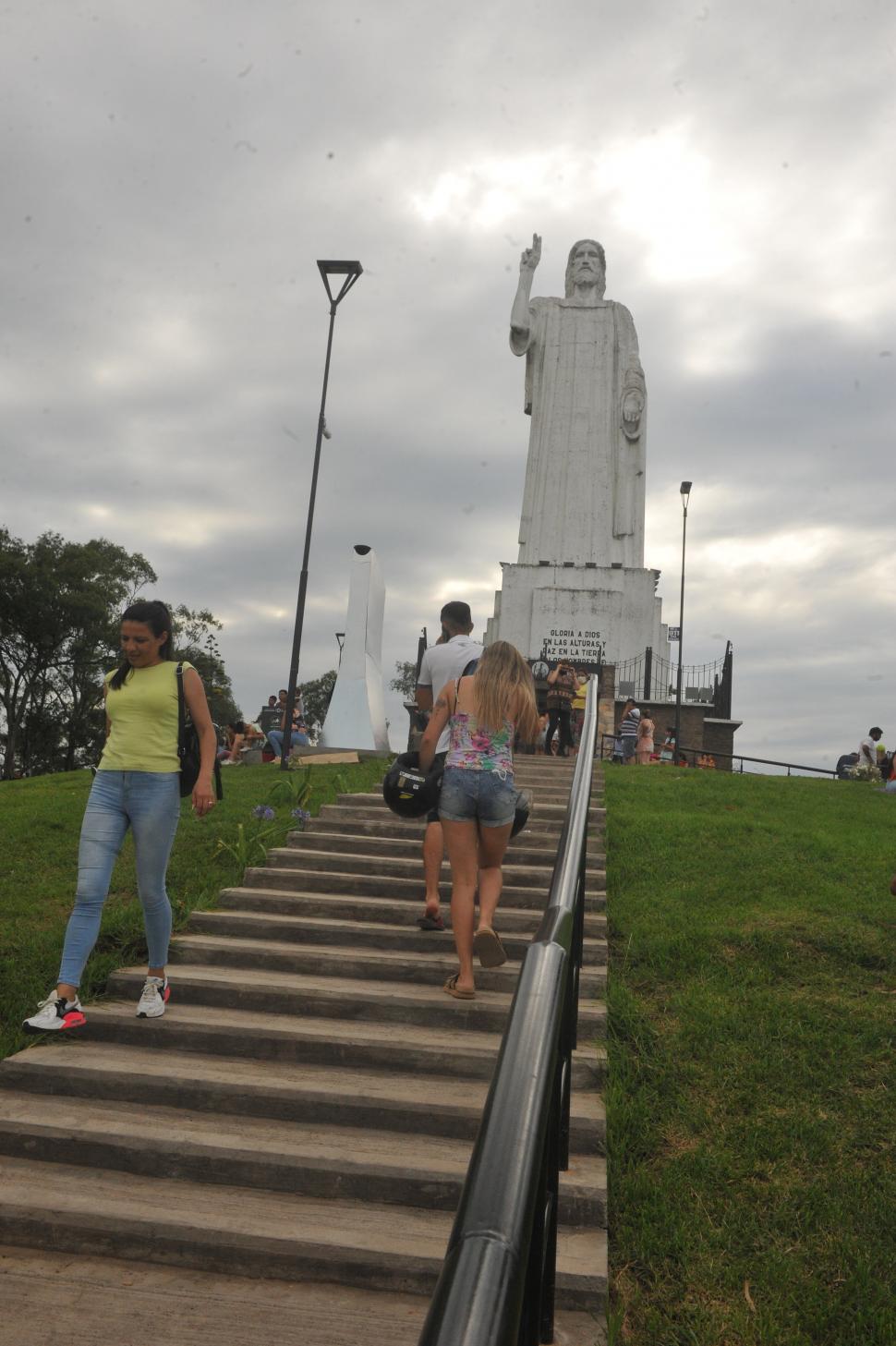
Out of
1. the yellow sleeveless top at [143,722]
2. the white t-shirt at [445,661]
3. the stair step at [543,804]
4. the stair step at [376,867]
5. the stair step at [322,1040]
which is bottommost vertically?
the stair step at [322,1040]

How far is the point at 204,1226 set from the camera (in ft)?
9.91

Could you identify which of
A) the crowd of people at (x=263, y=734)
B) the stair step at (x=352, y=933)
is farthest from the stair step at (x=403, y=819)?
the crowd of people at (x=263, y=734)

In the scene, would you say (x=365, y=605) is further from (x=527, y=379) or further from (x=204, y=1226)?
(x=204, y=1226)

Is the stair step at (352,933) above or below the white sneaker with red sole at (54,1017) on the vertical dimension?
above

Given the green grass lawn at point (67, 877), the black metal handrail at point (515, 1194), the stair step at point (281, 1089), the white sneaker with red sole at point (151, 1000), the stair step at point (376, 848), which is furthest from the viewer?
the stair step at point (376, 848)

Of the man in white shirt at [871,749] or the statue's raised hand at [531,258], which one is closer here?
the man in white shirt at [871,749]

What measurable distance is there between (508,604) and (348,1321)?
1956 cm

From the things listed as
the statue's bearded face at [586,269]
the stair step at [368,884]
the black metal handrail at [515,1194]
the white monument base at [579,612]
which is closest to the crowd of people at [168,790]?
the stair step at [368,884]

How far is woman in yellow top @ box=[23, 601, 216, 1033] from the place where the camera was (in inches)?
158

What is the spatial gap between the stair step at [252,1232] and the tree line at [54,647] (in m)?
25.5

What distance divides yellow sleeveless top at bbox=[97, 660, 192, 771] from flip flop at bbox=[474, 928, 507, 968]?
140cm

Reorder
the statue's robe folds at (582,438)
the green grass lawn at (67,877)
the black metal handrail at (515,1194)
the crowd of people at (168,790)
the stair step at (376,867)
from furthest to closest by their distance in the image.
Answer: the statue's robe folds at (582,438), the stair step at (376,867), the green grass lawn at (67,877), the crowd of people at (168,790), the black metal handrail at (515,1194)

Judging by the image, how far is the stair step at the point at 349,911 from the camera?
5.55 metres

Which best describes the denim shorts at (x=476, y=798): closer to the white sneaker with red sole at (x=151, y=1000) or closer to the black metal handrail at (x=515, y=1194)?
the white sneaker with red sole at (x=151, y=1000)
